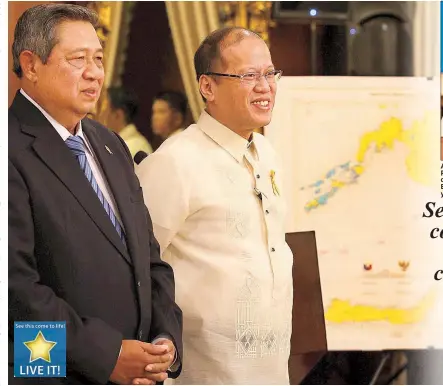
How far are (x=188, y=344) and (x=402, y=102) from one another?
0.92 m

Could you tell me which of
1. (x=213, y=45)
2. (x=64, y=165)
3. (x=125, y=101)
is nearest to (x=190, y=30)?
Answer: (x=213, y=45)

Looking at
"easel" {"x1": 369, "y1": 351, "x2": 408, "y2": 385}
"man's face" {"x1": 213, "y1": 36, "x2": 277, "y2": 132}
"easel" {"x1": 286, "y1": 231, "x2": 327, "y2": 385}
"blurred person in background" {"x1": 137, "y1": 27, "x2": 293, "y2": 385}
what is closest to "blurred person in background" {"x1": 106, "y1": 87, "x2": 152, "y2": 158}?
"blurred person in background" {"x1": 137, "y1": 27, "x2": 293, "y2": 385}

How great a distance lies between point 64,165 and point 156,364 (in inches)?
19.6

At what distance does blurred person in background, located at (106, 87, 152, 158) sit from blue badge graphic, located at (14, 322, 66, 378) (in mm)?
593

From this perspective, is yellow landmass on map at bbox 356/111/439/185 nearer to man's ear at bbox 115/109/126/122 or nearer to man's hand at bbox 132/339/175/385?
man's ear at bbox 115/109/126/122

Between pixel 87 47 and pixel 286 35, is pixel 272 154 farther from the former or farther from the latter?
pixel 87 47

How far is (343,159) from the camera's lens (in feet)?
7.90

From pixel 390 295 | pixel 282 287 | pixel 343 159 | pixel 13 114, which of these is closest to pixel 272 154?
pixel 343 159

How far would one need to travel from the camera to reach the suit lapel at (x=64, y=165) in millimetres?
1838

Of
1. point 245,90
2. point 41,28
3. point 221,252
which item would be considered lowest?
point 221,252

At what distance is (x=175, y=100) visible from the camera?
2.31 metres

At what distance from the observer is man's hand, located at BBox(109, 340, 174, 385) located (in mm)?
1839

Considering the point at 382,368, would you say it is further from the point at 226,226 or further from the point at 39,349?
Result: the point at 39,349

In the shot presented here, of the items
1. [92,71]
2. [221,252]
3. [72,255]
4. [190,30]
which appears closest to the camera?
[72,255]
